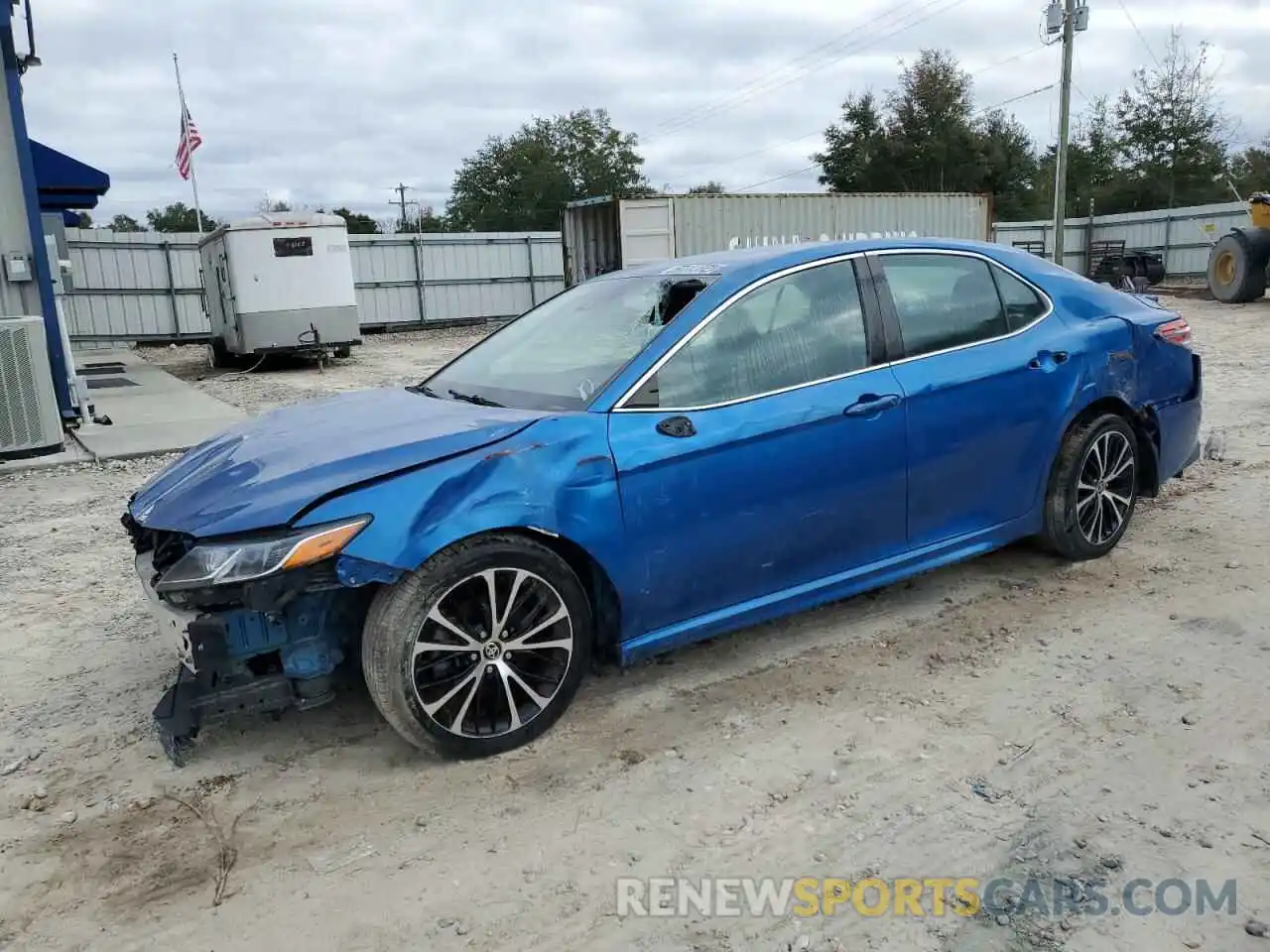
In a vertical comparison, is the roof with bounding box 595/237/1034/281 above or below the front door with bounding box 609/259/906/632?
above

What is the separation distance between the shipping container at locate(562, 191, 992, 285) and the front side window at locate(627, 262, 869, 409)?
13.1m

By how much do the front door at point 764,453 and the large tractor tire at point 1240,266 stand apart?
65.0 ft

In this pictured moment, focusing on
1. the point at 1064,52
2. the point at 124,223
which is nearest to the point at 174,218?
the point at 124,223

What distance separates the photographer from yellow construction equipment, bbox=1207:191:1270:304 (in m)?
19.5

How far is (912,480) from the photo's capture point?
3.82 meters

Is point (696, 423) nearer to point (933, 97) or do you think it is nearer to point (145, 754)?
point (145, 754)

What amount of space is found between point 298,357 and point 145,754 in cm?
1649

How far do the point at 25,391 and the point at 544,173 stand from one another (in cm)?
5011

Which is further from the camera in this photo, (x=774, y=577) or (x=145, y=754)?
(x=774, y=577)

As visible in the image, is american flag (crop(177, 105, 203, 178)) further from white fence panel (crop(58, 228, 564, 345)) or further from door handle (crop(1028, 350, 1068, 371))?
door handle (crop(1028, 350, 1068, 371))

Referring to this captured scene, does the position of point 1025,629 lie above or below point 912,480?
below

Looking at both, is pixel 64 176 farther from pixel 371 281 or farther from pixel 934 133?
pixel 934 133

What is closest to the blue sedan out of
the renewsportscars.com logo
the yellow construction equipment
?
the renewsportscars.com logo

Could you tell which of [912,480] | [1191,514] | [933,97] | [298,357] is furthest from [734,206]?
[933,97]
